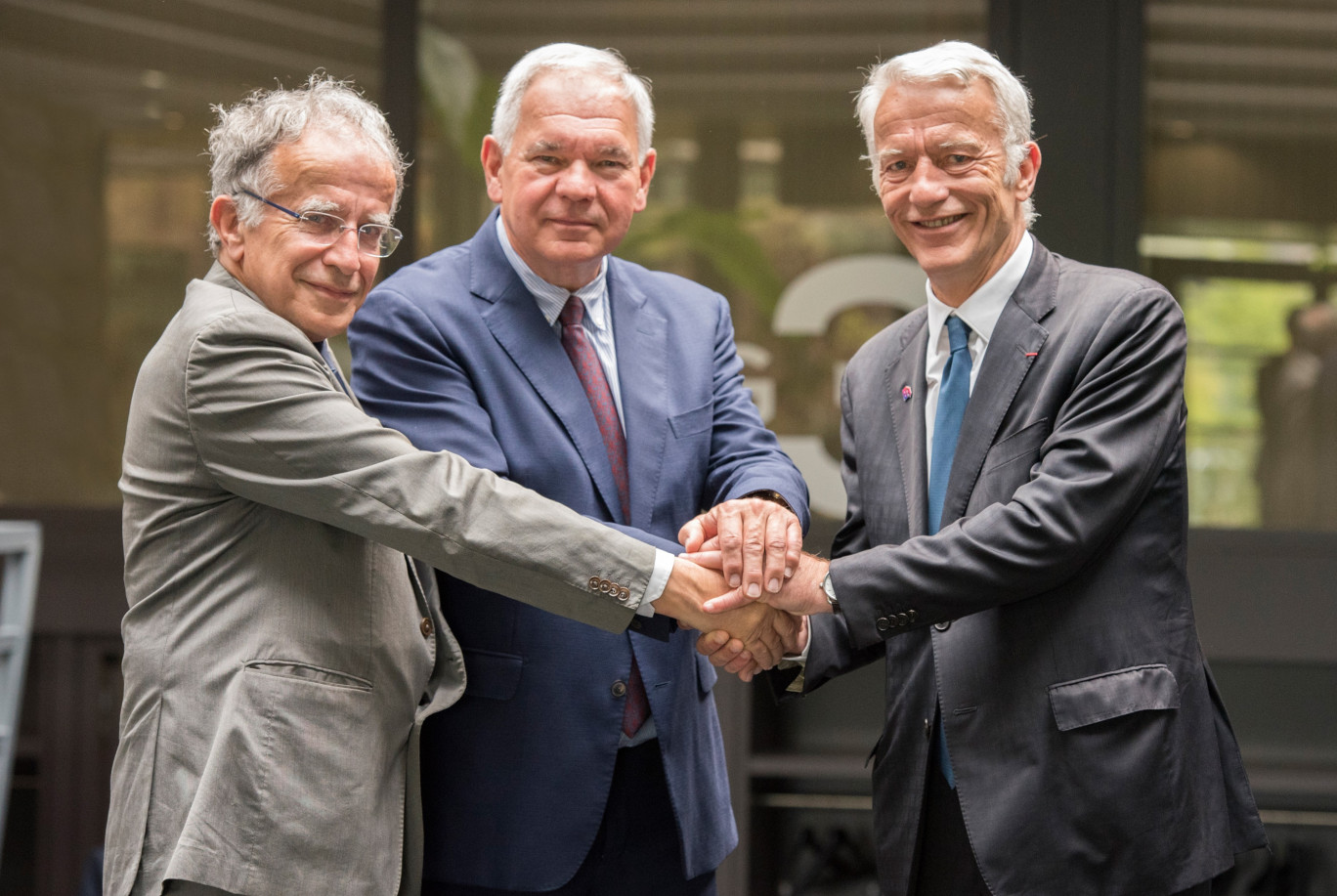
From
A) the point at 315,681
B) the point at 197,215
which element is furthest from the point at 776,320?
the point at 315,681

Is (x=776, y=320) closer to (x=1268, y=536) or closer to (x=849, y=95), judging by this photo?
(x=849, y=95)

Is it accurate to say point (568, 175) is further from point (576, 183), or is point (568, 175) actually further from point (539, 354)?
point (539, 354)

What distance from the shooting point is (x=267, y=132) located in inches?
68.7

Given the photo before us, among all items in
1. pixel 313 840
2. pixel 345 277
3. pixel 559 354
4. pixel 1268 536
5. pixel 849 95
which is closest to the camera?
pixel 313 840

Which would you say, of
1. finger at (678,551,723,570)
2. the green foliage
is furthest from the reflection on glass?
finger at (678,551,723,570)

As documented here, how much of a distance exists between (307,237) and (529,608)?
0.62 meters

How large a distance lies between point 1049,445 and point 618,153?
816mm

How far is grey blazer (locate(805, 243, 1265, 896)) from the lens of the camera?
1774 mm

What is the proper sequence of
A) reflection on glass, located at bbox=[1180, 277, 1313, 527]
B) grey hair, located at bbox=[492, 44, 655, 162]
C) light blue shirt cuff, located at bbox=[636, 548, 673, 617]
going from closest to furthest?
light blue shirt cuff, located at bbox=[636, 548, 673, 617] < grey hair, located at bbox=[492, 44, 655, 162] < reflection on glass, located at bbox=[1180, 277, 1313, 527]

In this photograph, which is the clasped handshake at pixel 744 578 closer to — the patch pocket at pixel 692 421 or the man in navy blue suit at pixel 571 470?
the man in navy blue suit at pixel 571 470

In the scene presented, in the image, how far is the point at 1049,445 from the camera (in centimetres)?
184

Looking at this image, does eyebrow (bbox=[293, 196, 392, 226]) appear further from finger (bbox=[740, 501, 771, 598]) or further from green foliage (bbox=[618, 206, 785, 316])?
green foliage (bbox=[618, 206, 785, 316])

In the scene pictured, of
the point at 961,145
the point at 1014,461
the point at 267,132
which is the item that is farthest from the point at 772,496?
the point at 267,132

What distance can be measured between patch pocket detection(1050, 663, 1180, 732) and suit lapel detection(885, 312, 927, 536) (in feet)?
1.09
